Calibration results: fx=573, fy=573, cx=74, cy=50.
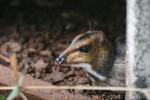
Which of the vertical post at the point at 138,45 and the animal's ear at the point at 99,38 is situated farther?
the animal's ear at the point at 99,38

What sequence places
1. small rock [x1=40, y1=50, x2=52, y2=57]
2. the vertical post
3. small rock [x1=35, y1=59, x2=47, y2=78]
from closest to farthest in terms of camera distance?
1. the vertical post
2. small rock [x1=35, y1=59, x2=47, y2=78]
3. small rock [x1=40, y1=50, x2=52, y2=57]

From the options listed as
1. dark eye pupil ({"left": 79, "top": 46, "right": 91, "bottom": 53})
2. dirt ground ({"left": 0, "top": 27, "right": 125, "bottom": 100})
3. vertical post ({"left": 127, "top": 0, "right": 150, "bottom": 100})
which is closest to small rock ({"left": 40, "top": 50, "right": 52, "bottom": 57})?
dirt ground ({"left": 0, "top": 27, "right": 125, "bottom": 100})

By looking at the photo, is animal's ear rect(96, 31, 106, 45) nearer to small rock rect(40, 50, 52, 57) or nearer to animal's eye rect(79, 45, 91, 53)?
animal's eye rect(79, 45, 91, 53)

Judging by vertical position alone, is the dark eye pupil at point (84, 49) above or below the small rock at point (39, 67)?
above

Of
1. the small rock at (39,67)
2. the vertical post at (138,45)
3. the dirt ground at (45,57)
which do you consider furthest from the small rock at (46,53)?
the vertical post at (138,45)

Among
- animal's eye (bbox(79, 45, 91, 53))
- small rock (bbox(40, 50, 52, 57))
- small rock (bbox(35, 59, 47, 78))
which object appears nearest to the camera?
animal's eye (bbox(79, 45, 91, 53))

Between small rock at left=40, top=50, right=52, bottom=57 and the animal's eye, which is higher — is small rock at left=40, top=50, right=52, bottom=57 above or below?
above

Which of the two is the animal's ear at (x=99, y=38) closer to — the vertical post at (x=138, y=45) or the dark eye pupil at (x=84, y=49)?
the dark eye pupil at (x=84, y=49)

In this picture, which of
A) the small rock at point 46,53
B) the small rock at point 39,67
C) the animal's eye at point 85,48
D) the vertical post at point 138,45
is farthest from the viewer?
the small rock at point 46,53

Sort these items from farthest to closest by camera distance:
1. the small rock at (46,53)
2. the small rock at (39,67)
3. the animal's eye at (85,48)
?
1. the small rock at (46,53)
2. the small rock at (39,67)
3. the animal's eye at (85,48)
